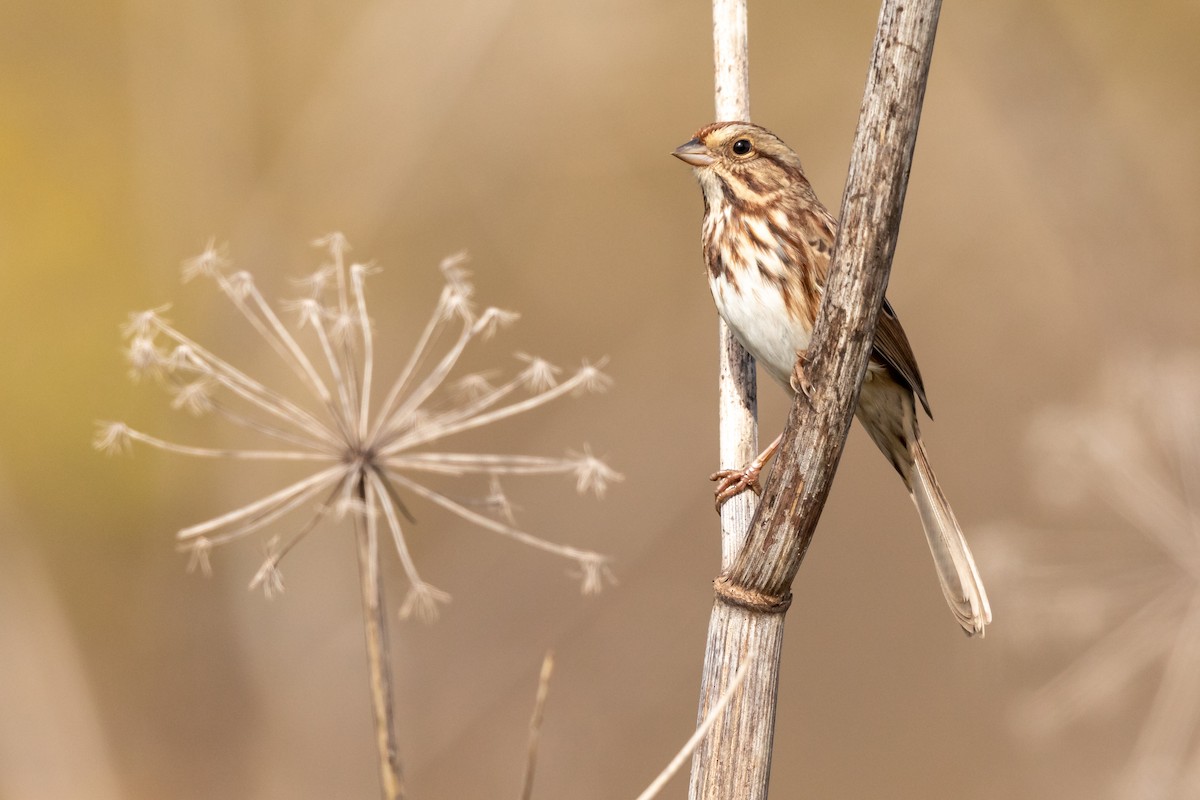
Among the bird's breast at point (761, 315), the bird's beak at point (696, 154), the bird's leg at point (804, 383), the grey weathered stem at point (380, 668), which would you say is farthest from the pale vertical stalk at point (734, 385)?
the grey weathered stem at point (380, 668)

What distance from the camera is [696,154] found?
3471 mm

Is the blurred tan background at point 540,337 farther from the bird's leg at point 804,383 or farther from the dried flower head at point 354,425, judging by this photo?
the bird's leg at point 804,383

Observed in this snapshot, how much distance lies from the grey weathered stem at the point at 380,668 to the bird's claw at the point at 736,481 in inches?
40.3

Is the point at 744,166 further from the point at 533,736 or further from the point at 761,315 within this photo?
the point at 533,736

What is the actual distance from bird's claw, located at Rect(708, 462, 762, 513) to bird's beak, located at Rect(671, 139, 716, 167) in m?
1.16

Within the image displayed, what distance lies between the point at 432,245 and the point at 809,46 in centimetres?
227

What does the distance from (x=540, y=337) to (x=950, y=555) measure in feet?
12.8

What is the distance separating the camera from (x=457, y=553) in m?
5.91

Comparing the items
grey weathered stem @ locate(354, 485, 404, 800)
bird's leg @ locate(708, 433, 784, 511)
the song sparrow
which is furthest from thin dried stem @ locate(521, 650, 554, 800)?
the song sparrow

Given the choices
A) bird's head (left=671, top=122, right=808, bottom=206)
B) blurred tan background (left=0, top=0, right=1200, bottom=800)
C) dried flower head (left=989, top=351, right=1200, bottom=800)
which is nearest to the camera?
bird's head (left=671, top=122, right=808, bottom=206)

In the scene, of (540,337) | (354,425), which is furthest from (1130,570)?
(540,337)

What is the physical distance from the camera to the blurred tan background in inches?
204

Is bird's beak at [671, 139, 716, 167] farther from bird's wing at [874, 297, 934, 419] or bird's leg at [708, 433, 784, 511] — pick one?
bird's leg at [708, 433, 784, 511]

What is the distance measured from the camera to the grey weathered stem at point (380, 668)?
1471mm
